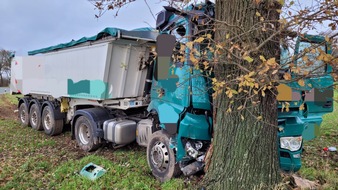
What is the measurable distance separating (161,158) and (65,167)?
1860 millimetres

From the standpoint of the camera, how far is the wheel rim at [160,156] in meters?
4.39

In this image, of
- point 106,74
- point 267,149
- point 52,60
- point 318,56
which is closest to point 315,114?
point 267,149

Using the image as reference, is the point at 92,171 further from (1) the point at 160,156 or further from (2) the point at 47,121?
(2) the point at 47,121

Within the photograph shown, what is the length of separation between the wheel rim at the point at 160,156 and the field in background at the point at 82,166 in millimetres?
251

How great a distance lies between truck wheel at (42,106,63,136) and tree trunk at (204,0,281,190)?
5.95m

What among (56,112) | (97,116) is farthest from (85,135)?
(56,112)

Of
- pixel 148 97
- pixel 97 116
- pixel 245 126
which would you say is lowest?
pixel 97 116

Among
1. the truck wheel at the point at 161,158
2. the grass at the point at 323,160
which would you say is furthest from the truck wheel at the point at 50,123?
the grass at the point at 323,160

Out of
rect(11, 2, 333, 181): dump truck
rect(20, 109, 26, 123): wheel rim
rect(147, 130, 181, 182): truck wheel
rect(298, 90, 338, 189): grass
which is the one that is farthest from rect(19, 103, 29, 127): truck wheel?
rect(298, 90, 338, 189): grass

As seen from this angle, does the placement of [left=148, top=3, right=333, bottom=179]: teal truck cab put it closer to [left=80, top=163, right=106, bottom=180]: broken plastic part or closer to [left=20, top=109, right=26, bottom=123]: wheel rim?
[left=80, top=163, right=106, bottom=180]: broken plastic part

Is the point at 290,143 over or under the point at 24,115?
over

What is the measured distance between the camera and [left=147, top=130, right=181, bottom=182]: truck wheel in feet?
14.0

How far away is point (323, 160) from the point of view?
5035 millimetres

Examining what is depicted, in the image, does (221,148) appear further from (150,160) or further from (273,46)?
(150,160)
